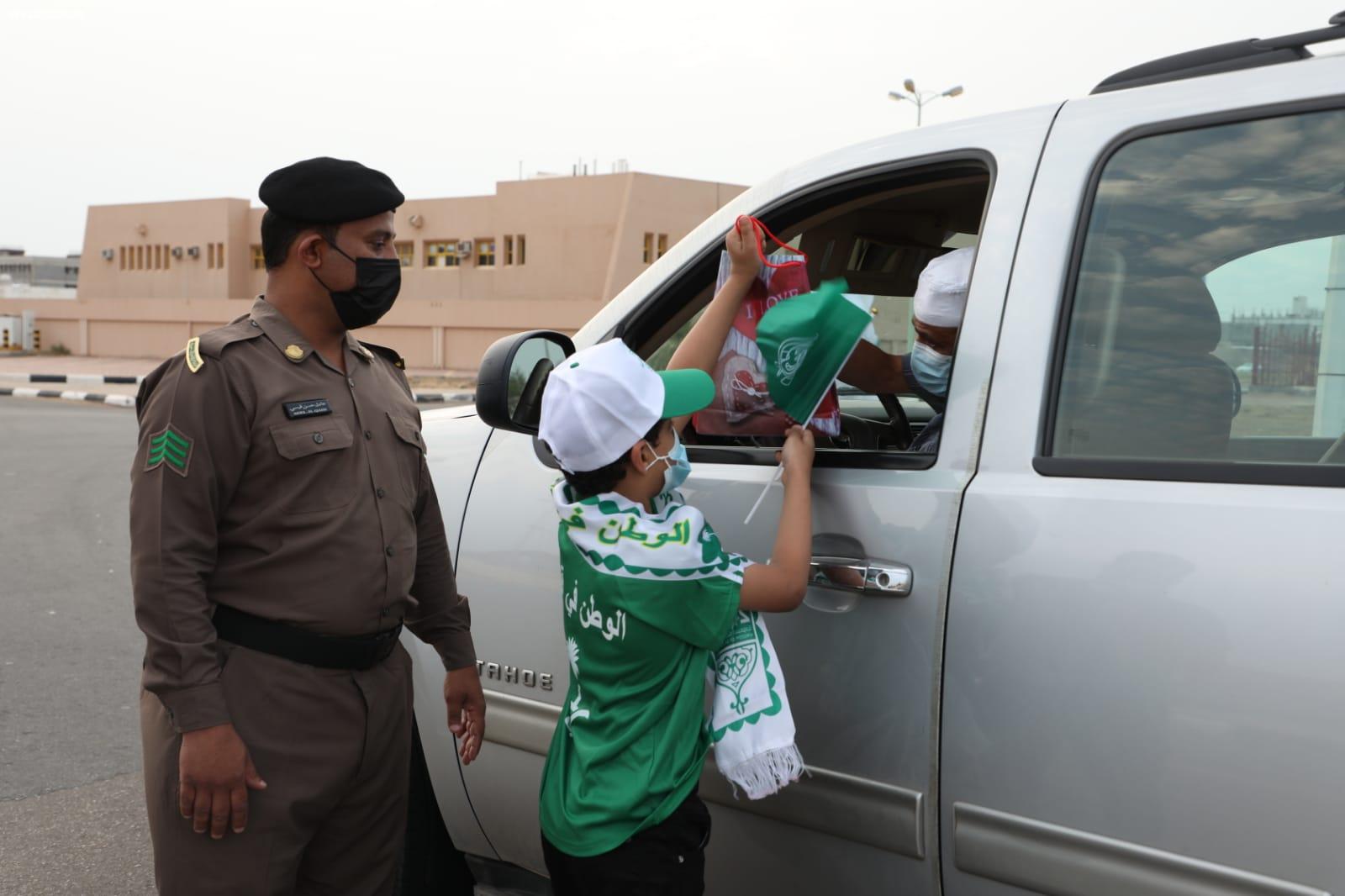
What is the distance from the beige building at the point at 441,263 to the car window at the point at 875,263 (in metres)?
33.9

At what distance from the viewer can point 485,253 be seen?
143 feet

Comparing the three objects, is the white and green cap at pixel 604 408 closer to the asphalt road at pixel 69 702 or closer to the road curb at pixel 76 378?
the asphalt road at pixel 69 702

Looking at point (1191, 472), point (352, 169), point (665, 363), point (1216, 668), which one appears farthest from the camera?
point (665, 363)

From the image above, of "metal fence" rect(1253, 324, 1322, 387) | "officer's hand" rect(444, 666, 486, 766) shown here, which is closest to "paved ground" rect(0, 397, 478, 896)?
"officer's hand" rect(444, 666, 486, 766)

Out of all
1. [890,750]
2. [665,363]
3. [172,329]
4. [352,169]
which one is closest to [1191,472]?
[890,750]

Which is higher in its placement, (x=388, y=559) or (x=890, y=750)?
(x=388, y=559)

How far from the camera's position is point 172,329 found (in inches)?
1868

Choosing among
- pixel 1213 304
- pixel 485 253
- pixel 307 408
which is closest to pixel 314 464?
pixel 307 408

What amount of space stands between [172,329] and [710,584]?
49.5 m

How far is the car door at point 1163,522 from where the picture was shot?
168 centimetres

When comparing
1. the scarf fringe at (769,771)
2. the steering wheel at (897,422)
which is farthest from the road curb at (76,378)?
the scarf fringe at (769,771)

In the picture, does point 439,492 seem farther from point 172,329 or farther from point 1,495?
point 172,329

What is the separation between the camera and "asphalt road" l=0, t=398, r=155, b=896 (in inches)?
147

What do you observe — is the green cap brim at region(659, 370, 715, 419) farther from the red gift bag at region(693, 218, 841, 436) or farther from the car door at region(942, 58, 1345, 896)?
the car door at region(942, 58, 1345, 896)
